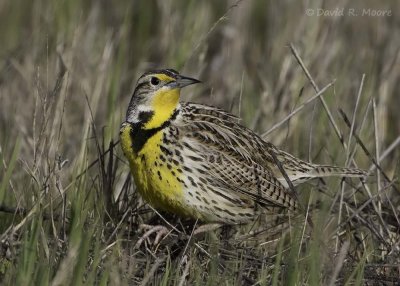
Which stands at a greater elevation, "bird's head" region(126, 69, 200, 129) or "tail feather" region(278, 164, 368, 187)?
"bird's head" region(126, 69, 200, 129)

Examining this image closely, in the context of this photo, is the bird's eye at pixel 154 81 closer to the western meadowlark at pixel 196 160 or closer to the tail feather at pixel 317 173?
the western meadowlark at pixel 196 160

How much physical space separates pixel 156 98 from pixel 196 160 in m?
0.34

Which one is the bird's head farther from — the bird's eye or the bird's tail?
the bird's tail

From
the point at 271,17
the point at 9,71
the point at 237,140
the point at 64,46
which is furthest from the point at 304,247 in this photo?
the point at 271,17

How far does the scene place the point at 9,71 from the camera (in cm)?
642

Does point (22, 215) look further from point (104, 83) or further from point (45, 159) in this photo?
point (104, 83)

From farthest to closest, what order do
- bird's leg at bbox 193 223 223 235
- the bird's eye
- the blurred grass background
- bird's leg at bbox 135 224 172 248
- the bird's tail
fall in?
the bird's tail, the bird's eye, bird's leg at bbox 193 223 223 235, bird's leg at bbox 135 224 172 248, the blurred grass background

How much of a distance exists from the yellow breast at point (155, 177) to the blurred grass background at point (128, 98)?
0.16m

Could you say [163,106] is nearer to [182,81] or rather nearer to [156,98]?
[156,98]

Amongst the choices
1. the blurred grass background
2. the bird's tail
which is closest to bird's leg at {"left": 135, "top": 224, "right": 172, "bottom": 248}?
the blurred grass background

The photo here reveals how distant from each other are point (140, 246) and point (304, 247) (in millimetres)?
719

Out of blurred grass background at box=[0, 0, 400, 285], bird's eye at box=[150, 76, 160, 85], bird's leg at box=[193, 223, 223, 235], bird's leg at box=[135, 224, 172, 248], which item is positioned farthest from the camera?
bird's eye at box=[150, 76, 160, 85]

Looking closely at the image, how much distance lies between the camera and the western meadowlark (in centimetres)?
439

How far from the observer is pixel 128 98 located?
6.47m
